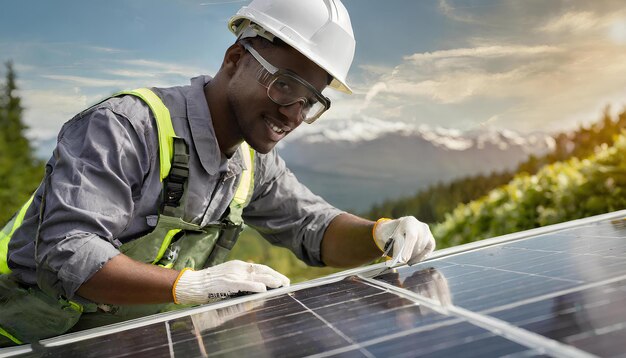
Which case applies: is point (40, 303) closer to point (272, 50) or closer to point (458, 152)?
point (272, 50)

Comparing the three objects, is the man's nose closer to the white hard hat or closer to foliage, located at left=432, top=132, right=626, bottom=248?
the white hard hat

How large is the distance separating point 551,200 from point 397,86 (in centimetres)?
522

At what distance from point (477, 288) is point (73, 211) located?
1530mm

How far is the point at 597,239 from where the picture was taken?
247 cm

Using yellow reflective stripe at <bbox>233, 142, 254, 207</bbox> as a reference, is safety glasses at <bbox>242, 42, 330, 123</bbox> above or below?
above

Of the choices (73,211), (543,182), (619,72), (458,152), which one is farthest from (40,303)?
(619,72)

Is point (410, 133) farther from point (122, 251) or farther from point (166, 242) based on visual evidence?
point (122, 251)

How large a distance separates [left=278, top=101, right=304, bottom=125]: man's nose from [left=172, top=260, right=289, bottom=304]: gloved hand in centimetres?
85

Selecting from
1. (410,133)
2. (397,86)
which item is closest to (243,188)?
(397,86)

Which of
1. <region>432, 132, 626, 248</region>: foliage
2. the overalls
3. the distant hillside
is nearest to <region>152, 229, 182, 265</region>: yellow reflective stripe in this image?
the overalls

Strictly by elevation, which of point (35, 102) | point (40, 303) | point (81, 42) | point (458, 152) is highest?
point (81, 42)

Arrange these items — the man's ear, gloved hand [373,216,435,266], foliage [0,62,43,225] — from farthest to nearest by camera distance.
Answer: foliage [0,62,43,225] < the man's ear < gloved hand [373,216,435,266]

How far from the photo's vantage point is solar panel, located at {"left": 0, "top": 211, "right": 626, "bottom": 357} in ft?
3.88

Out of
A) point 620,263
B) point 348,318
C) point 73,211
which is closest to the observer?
point 348,318
